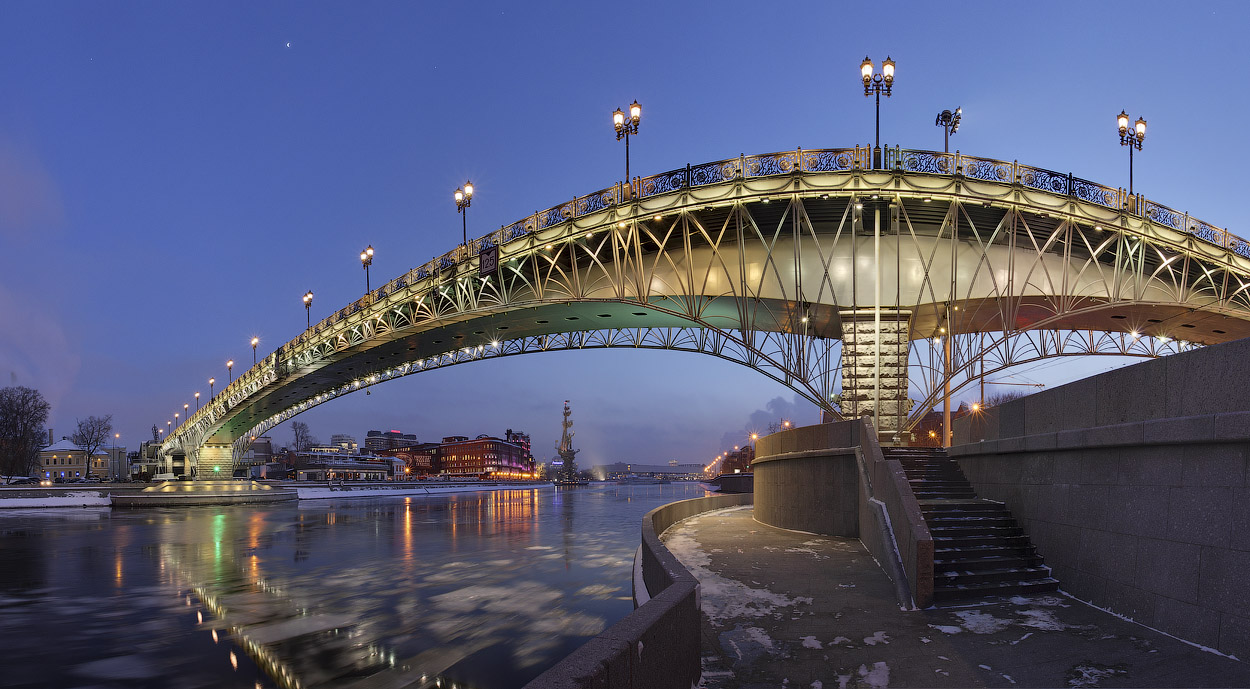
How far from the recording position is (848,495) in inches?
692

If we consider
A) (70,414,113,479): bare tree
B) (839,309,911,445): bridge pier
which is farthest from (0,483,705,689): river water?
(70,414,113,479): bare tree

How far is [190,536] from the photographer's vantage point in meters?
30.0

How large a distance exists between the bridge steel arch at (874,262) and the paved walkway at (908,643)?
1481 centimetres

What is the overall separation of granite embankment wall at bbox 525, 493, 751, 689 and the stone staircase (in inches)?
204

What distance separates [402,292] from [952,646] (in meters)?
38.0

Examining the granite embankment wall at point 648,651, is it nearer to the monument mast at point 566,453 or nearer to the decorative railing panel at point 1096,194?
the decorative railing panel at point 1096,194

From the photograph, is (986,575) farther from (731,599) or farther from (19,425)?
(19,425)

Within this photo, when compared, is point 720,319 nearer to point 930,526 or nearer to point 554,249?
point 554,249

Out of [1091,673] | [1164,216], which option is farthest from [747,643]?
[1164,216]

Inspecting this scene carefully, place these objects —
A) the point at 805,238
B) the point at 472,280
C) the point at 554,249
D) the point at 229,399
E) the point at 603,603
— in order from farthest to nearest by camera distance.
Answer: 1. the point at 229,399
2. the point at 472,280
3. the point at 554,249
4. the point at 805,238
5. the point at 603,603

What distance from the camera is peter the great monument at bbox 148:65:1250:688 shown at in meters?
8.22

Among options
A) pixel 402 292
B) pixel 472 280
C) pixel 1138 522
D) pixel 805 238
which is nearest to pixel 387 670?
pixel 1138 522

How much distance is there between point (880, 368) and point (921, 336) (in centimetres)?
708

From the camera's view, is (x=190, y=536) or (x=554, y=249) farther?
(x=554, y=249)
